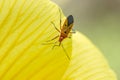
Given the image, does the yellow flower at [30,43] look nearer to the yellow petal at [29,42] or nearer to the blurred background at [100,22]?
the yellow petal at [29,42]

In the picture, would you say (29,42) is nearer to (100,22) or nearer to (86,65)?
(86,65)

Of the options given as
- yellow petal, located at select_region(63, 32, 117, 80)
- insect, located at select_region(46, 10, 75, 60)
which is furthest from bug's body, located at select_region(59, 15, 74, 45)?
yellow petal, located at select_region(63, 32, 117, 80)

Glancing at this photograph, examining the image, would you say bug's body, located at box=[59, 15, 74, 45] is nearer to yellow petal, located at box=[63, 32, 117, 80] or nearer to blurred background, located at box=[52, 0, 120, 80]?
yellow petal, located at box=[63, 32, 117, 80]

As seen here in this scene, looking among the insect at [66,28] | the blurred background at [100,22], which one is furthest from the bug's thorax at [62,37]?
the blurred background at [100,22]

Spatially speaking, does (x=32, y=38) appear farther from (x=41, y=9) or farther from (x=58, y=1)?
(x=58, y=1)

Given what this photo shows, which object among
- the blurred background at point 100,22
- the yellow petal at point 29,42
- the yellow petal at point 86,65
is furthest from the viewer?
the blurred background at point 100,22

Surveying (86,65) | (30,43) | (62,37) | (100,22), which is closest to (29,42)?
(30,43)
